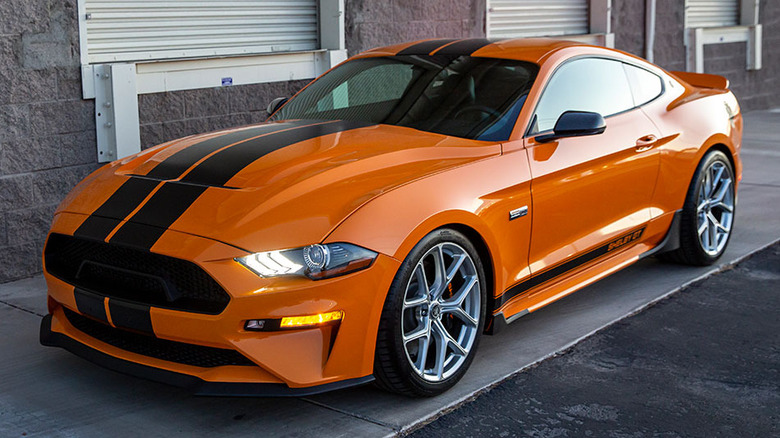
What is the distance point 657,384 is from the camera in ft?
13.6

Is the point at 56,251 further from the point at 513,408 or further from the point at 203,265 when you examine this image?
the point at 513,408

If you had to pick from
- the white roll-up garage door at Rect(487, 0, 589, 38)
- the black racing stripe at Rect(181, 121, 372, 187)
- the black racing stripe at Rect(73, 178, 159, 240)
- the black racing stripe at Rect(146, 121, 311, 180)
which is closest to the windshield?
the black racing stripe at Rect(181, 121, 372, 187)

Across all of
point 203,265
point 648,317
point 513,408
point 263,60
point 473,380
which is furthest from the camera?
point 263,60

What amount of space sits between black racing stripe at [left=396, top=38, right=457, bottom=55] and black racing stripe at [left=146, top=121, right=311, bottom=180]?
927 mm

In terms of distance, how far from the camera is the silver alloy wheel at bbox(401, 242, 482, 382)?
3848 millimetres

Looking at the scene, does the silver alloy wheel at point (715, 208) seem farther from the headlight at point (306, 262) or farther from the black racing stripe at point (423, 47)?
the headlight at point (306, 262)

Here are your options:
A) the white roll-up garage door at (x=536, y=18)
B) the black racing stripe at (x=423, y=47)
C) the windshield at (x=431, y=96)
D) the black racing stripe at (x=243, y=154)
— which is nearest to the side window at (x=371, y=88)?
the windshield at (x=431, y=96)

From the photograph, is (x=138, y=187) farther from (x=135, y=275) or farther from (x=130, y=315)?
(x=130, y=315)

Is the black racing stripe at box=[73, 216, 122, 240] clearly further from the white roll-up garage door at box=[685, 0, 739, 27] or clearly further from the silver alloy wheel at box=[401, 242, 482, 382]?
the white roll-up garage door at box=[685, 0, 739, 27]

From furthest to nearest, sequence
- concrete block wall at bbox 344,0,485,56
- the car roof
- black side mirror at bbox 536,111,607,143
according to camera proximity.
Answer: concrete block wall at bbox 344,0,485,56 < the car roof < black side mirror at bbox 536,111,607,143

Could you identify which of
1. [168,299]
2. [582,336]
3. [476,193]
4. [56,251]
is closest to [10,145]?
[56,251]

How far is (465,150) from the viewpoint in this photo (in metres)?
4.27

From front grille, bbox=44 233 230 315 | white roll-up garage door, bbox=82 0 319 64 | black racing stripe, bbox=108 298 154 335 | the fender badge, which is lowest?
black racing stripe, bbox=108 298 154 335

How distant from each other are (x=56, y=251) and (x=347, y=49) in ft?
15.8
